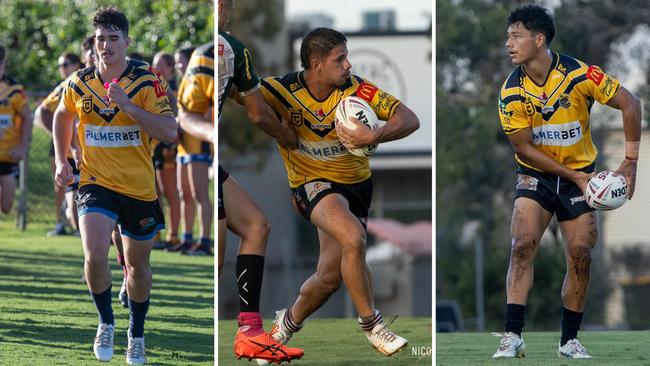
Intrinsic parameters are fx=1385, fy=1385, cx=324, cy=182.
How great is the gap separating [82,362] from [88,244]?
0.80 meters

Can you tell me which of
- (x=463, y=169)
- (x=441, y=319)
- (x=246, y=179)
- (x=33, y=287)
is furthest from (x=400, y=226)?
(x=33, y=287)

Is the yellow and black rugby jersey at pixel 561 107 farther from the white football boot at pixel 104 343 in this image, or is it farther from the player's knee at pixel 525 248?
the white football boot at pixel 104 343

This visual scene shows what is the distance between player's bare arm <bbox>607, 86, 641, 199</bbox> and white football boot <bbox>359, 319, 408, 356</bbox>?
161 centimetres

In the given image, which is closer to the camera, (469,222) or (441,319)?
(441,319)

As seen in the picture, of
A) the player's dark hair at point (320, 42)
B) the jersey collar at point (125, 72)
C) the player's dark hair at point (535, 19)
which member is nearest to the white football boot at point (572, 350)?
the player's dark hair at point (535, 19)

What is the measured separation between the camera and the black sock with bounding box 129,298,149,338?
25.3 feet

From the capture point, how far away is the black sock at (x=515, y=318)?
7797mm

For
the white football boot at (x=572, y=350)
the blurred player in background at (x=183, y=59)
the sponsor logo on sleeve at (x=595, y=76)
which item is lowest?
the white football boot at (x=572, y=350)

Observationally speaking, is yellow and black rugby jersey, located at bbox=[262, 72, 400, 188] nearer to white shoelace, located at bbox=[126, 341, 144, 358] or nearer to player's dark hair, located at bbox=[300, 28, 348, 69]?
player's dark hair, located at bbox=[300, 28, 348, 69]

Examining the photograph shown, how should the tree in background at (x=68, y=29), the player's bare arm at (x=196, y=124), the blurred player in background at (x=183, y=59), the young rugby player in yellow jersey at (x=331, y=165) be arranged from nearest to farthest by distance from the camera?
the young rugby player in yellow jersey at (x=331, y=165), the player's bare arm at (x=196, y=124), the blurred player in background at (x=183, y=59), the tree in background at (x=68, y=29)

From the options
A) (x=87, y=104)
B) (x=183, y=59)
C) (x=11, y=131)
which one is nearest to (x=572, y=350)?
(x=87, y=104)

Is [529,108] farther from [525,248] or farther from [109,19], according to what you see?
[109,19]

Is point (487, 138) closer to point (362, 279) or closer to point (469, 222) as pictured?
point (469, 222)

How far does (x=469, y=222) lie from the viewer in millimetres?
22500
